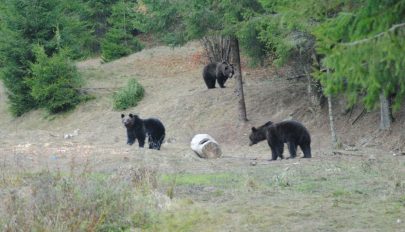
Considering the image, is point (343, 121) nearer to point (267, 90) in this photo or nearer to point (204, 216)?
point (267, 90)

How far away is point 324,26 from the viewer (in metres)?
7.12

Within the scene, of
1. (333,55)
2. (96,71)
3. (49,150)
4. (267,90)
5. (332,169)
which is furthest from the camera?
(96,71)

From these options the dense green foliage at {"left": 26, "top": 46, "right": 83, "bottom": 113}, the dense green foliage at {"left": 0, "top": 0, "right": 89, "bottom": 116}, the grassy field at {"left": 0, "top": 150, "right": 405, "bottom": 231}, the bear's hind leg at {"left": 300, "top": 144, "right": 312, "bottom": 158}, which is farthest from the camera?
the dense green foliage at {"left": 0, "top": 0, "right": 89, "bottom": 116}

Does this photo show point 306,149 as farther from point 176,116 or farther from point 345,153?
point 176,116

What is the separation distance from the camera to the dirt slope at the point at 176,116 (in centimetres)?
2322

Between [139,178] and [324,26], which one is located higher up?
[324,26]

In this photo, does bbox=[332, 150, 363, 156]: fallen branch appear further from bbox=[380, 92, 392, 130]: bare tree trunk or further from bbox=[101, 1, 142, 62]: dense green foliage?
bbox=[101, 1, 142, 62]: dense green foliage

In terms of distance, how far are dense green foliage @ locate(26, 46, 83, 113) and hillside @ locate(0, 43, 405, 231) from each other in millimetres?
842

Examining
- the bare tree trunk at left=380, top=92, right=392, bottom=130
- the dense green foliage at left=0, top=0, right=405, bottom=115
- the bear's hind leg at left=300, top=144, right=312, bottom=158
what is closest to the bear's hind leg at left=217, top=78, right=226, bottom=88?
the dense green foliage at left=0, top=0, right=405, bottom=115

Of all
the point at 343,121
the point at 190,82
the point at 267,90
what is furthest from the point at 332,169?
the point at 190,82

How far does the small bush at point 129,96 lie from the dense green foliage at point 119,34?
11899 mm

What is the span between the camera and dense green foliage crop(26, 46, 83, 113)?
3838 cm

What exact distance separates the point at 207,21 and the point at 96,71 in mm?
21344

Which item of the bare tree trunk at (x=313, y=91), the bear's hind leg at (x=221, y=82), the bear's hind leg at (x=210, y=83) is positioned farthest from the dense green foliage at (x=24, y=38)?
the bare tree trunk at (x=313, y=91)
